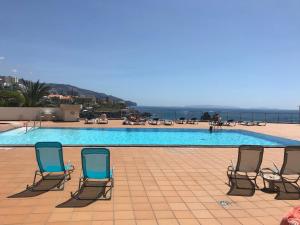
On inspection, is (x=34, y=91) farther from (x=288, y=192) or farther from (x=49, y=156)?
(x=288, y=192)

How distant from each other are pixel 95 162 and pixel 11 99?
24.4m

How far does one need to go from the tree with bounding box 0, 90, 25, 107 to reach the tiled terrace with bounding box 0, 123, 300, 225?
20.2 meters

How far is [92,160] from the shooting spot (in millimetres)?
6035

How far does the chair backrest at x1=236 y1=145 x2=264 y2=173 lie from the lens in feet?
21.9

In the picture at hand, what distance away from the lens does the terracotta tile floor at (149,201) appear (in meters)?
4.78

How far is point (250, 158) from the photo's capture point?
6734 mm

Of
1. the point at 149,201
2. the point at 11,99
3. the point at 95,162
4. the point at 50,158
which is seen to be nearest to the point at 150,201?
the point at 149,201

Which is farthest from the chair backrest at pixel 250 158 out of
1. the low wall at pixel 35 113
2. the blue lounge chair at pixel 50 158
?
the low wall at pixel 35 113

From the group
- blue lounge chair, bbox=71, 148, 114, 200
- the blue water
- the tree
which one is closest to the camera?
blue lounge chair, bbox=71, 148, 114, 200

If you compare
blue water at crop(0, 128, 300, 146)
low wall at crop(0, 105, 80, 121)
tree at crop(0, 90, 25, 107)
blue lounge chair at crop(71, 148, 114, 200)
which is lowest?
blue water at crop(0, 128, 300, 146)

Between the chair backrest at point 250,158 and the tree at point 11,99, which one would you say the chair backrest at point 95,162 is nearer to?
the chair backrest at point 250,158

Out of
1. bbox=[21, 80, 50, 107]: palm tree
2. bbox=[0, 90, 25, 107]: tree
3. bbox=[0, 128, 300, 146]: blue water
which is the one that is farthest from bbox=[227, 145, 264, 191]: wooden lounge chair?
bbox=[21, 80, 50, 107]: palm tree

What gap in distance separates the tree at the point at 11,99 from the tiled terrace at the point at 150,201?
2016 centimetres

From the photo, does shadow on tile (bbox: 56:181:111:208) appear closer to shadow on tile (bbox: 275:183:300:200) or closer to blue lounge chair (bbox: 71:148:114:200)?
blue lounge chair (bbox: 71:148:114:200)
